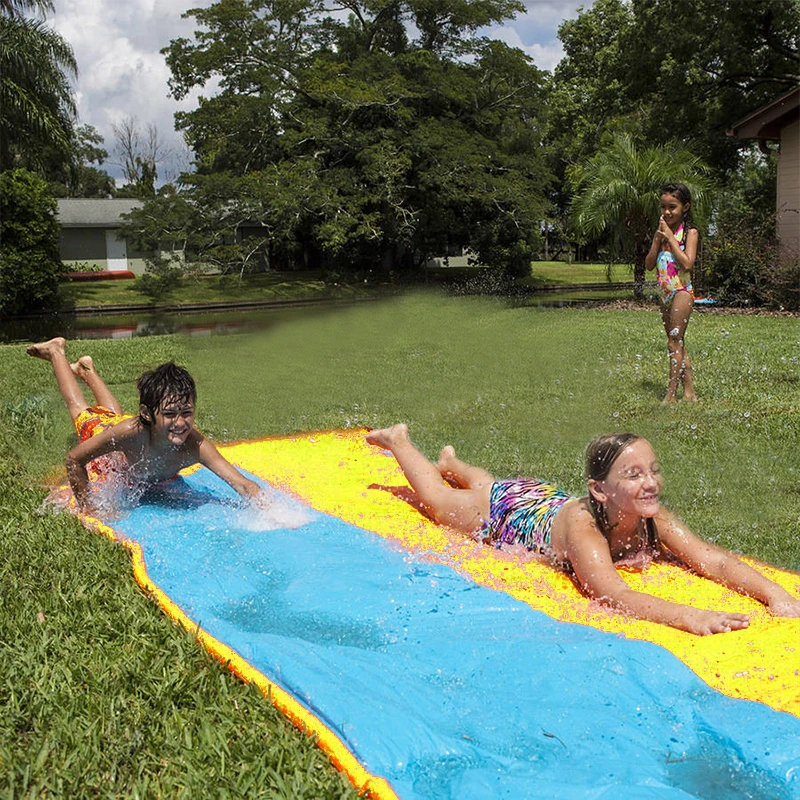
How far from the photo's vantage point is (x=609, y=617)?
11.0ft

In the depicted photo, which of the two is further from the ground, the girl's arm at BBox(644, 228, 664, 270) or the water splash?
the girl's arm at BBox(644, 228, 664, 270)

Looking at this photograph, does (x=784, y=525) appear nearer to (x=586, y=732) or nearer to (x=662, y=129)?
(x=586, y=732)

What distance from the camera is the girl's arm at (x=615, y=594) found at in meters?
3.19

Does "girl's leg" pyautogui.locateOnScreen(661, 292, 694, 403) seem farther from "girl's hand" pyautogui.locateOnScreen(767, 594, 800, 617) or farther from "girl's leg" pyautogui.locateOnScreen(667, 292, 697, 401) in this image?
"girl's hand" pyautogui.locateOnScreen(767, 594, 800, 617)

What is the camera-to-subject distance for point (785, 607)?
131 inches

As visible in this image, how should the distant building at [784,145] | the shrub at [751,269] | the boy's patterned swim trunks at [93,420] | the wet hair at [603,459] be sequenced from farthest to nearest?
the distant building at [784,145] < the shrub at [751,269] < the boy's patterned swim trunks at [93,420] < the wet hair at [603,459]

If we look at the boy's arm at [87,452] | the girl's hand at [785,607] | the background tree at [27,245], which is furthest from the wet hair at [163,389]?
the background tree at [27,245]

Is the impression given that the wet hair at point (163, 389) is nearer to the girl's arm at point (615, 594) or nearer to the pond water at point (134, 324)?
the girl's arm at point (615, 594)

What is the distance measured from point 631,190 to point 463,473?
50.7 ft

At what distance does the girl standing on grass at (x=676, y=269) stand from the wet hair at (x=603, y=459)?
4.40 metres

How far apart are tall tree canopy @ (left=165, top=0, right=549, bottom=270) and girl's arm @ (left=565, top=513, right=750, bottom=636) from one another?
1011 inches

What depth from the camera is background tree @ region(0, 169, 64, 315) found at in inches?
946

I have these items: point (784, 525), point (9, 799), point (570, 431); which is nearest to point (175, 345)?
point (570, 431)

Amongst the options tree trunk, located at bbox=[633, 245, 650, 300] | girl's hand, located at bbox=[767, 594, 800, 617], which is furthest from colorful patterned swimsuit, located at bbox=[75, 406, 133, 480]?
tree trunk, located at bbox=[633, 245, 650, 300]
